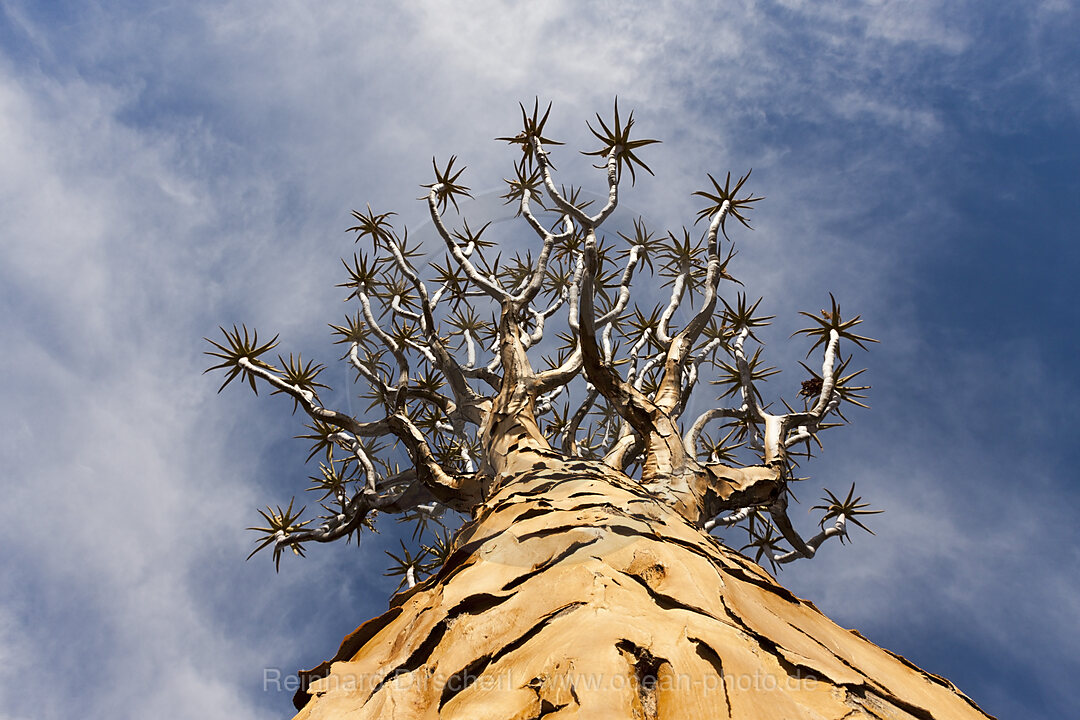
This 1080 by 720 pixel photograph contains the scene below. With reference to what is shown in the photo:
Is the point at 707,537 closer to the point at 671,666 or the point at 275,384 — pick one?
the point at 671,666

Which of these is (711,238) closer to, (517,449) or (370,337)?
(517,449)

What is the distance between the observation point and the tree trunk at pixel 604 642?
1.96 m

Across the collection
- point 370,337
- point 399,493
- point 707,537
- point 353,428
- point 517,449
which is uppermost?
point 370,337

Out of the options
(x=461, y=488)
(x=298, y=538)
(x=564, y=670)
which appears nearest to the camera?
(x=564, y=670)

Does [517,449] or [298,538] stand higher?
[298,538]

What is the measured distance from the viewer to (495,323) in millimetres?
8625

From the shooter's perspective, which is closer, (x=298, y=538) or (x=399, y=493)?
(x=399, y=493)

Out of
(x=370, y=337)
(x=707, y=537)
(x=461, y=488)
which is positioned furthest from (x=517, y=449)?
(x=370, y=337)

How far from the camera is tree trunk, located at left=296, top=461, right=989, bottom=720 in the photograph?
1.96 m

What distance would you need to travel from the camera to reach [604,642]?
2121 mm

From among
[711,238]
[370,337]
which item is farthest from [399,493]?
[711,238]

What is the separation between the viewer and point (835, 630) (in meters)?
3.08

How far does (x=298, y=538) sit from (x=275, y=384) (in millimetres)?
1816

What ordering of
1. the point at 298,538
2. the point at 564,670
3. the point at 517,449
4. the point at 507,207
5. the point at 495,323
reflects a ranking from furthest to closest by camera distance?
the point at 495,323, the point at 507,207, the point at 298,538, the point at 517,449, the point at 564,670
